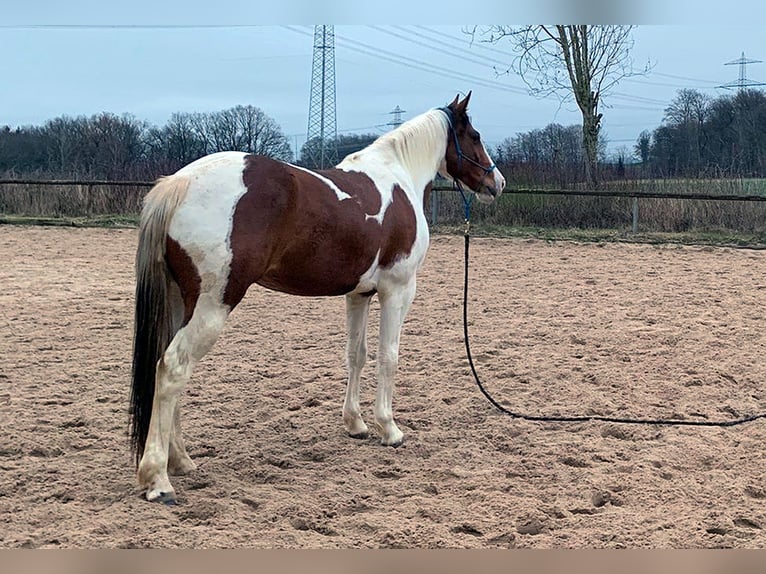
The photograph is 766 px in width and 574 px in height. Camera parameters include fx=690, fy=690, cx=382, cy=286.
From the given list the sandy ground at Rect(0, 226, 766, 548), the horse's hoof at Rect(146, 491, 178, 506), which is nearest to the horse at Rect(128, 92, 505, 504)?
the horse's hoof at Rect(146, 491, 178, 506)

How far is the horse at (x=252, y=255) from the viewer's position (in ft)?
8.50

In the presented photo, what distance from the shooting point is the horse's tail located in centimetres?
258

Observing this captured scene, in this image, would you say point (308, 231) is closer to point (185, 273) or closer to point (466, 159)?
point (185, 273)

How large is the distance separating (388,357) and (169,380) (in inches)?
45.4

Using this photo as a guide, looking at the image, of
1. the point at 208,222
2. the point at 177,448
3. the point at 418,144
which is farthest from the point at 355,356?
the point at 208,222

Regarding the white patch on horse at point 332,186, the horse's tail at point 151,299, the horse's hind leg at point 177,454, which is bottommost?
the horse's hind leg at point 177,454

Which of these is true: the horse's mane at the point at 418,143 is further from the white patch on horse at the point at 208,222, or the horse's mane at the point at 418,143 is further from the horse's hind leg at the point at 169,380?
the horse's hind leg at the point at 169,380

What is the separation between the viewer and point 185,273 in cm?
261

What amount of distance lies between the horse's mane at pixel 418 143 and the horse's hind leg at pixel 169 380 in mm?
1157

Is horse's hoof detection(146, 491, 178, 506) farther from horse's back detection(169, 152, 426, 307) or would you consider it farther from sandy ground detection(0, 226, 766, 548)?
horse's back detection(169, 152, 426, 307)

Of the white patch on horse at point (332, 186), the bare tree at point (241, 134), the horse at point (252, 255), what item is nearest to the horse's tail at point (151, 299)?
the horse at point (252, 255)

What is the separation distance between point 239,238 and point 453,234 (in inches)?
377

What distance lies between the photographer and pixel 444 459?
3.17 meters

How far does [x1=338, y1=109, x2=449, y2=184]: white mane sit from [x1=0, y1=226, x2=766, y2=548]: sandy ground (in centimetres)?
137
